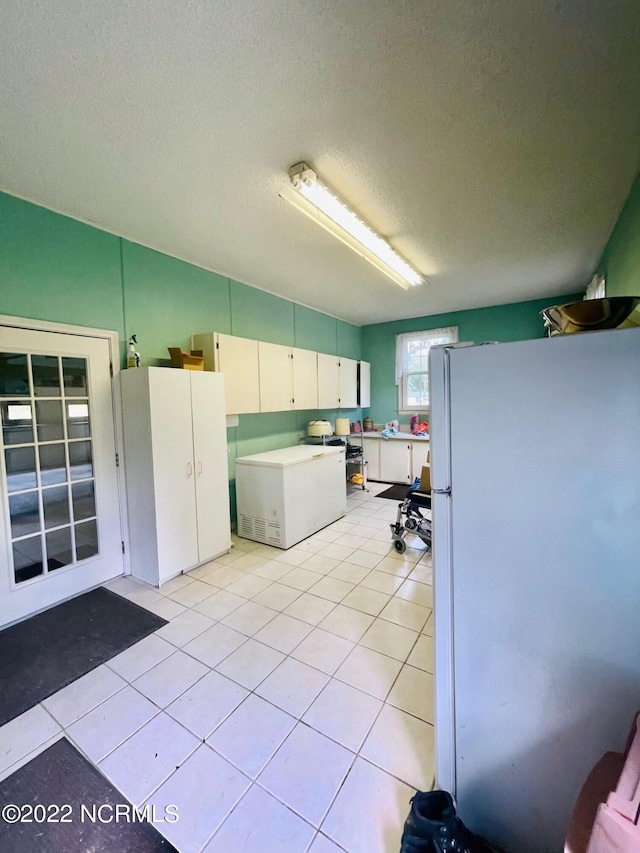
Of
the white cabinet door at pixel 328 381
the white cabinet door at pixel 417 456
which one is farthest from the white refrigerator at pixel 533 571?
the white cabinet door at pixel 417 456

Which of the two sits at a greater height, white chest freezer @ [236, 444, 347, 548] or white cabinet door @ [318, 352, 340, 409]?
white cabinet door @ [318, 352, 340, 409]

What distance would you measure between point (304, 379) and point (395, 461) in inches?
93.0

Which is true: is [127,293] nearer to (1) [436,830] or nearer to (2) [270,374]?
(2) [270,374]

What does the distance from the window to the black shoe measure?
17.4 feet

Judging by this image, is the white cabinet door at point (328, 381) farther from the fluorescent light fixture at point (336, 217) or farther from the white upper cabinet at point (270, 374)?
the fluorescent light fixture at point (336, 217)

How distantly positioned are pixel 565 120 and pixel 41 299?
3326mm

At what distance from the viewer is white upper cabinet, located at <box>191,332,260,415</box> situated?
131 inches

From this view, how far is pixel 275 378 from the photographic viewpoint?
4.07 meters

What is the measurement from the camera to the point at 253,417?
4238mm

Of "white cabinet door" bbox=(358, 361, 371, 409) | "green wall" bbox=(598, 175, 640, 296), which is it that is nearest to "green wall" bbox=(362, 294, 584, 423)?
"white cabinet door" bbox=(358, 361, 371, 409)

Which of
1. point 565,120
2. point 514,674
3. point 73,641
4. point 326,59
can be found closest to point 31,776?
point 73,641

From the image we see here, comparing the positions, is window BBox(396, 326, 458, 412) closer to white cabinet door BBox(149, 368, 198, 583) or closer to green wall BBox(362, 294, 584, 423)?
green wall BBox(362, 294, 584, 423)

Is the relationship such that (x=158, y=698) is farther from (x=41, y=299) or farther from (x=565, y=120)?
(x=565, y=120)

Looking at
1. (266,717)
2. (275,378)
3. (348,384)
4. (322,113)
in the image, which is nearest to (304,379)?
(275,378)
